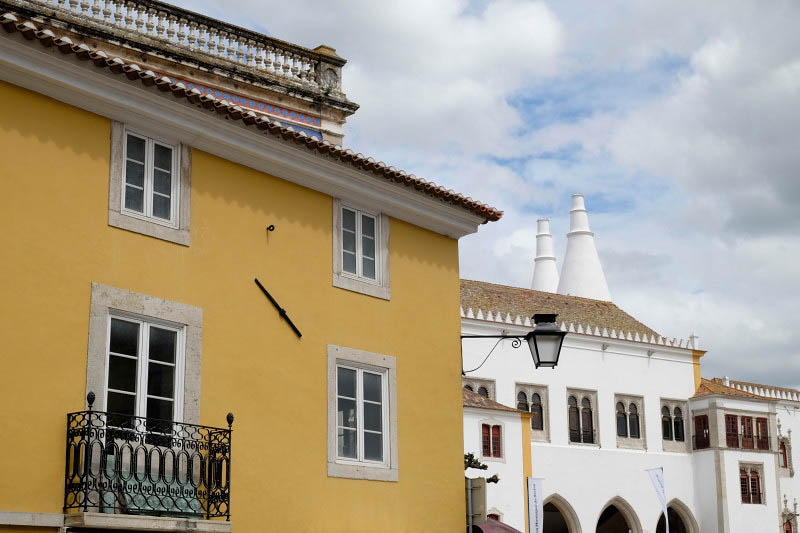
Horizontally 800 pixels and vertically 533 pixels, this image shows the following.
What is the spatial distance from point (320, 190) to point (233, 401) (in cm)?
275

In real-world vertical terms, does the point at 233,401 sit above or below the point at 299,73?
below

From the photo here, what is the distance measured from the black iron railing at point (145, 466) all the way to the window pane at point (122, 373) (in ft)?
1.04

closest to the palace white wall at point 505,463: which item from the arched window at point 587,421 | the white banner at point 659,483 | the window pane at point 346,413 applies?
the arched window at point 587,421

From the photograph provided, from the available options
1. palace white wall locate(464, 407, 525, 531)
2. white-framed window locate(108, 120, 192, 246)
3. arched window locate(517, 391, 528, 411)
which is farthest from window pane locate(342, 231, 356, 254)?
arched window locate(517, 391, 528, 411)

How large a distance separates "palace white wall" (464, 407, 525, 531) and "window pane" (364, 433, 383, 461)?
19579mm

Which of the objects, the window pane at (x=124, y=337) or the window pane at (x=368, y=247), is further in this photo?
the window pane at (x=368, y=247)

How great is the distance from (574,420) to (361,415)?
90.2 ft

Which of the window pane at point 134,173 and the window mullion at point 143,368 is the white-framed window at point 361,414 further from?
the window pane at point 134,173

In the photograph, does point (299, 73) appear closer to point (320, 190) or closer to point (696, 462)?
point (320, 190)

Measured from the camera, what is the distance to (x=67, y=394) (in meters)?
9.98

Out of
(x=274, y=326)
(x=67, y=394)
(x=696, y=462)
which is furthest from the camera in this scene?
(x=696, y=462)

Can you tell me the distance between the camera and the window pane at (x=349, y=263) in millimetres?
13305

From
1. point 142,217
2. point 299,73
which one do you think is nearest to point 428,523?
point 142,217

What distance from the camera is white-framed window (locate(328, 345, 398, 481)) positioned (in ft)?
41.4
